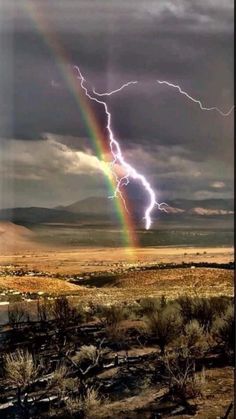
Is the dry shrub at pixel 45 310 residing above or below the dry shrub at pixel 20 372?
above

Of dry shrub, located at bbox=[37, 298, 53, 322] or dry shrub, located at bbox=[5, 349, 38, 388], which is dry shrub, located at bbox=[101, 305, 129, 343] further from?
dry shrub, located at bbox=[5, 349, 38, 388]

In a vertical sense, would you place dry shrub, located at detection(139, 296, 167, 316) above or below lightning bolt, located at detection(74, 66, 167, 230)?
below

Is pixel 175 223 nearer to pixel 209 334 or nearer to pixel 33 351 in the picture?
pixel 209 334

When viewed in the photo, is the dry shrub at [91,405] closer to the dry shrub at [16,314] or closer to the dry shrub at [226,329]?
the dry shrub at [226,329]

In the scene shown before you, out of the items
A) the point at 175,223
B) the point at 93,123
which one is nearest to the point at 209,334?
the point at 175,223

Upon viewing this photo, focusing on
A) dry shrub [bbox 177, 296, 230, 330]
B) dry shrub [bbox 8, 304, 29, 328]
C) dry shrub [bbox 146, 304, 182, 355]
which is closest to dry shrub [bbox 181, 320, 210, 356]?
dry shrub [bbox 146, 304, 182, 355]

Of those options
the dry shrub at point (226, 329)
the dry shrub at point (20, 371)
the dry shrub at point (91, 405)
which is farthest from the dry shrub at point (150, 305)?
the dry shrub at point (91, 405)
